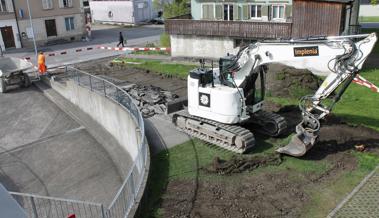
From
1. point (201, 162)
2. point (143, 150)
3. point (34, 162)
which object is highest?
point (143, 150)

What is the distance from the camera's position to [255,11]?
28500 millimetres

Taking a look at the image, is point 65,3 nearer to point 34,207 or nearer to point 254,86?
point 254,86

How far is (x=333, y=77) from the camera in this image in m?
13.0

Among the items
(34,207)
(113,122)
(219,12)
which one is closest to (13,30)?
(219,12)

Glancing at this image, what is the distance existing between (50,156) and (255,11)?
1776 cm

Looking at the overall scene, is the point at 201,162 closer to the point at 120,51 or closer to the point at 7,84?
the point at 7,84

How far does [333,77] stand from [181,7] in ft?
80.8

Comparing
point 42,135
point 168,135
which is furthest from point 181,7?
point 168,135

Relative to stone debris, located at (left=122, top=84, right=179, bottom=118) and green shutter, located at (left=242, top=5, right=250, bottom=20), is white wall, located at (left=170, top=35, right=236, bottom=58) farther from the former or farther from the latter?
stone debris, located at (left=122, top=84, right=179, bottom=118)

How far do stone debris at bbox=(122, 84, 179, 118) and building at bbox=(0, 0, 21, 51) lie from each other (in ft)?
68.2

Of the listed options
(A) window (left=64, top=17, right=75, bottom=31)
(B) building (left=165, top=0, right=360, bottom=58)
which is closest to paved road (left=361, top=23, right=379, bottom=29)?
(B) building (left=165, top=0, right=360, bottom=58)

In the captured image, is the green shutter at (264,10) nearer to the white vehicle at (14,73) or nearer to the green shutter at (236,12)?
the green shutter at (236,12)

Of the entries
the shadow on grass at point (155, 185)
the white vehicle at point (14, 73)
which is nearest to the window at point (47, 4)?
the white vehicle at point (14, 73)

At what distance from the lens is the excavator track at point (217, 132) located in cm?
1398
